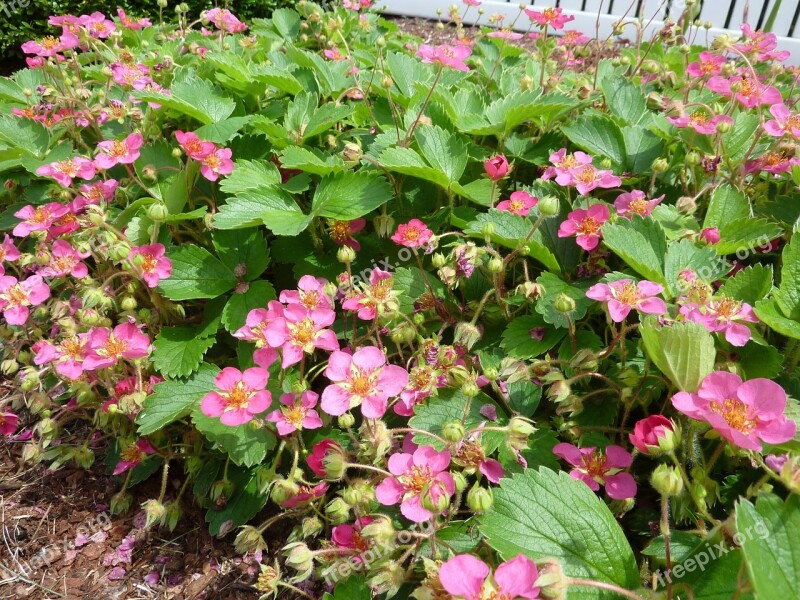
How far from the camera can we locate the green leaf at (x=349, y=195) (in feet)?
5.70

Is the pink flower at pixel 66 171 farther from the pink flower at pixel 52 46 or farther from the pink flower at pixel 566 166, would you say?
the pink flower at pixel 566 166

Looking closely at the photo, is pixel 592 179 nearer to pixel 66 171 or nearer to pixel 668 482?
pixel 668 482

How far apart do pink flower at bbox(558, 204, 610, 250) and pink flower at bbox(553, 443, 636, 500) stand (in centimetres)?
56

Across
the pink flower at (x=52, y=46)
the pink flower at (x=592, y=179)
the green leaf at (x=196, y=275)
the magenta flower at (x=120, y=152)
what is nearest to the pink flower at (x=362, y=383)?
the green leaf at (x=196, y=275)

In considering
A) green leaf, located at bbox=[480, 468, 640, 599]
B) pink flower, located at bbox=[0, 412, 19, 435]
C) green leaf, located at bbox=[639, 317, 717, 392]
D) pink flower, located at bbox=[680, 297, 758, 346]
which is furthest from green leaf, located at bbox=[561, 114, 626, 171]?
pink flower, located at bbox=[0, 412, 19, 435]

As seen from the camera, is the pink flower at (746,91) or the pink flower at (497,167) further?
the pink flower at (746,91)

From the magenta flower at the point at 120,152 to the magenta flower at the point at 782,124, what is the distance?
80.0 inches

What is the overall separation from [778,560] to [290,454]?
3.87 ft

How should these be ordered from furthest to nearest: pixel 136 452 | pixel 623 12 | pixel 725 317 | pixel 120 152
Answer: pixel 623 12 → pixel 120 152 → pixel 136 452 → pixel 725 317

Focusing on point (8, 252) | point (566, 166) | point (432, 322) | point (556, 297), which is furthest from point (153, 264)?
point (566, 166)

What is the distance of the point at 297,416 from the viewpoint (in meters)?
1.48

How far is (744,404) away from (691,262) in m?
0.54

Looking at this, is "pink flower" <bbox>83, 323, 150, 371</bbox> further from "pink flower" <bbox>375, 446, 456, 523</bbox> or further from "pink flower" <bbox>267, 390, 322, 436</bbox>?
"pink flower" <bbox>375, 446, 456, 523</bbox>

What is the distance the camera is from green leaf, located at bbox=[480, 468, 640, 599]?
112cm
